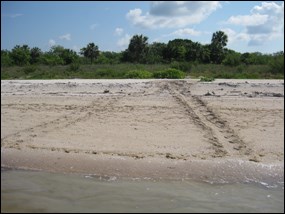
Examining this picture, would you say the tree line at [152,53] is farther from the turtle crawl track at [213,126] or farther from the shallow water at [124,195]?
the shallow water at [124,195]

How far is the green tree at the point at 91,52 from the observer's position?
5509 cm

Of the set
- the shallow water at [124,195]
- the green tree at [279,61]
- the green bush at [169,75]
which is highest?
the green tree at [279,61]

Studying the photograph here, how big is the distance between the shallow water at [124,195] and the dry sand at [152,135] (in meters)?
0.32

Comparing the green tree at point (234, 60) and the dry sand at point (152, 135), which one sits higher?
the green tree at point (234, 60)

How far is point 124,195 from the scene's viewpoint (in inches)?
219

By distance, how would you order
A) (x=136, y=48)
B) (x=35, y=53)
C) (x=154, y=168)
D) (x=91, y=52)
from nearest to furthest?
(x=154, y=168) → (x=35, y=53) → (x=136, y=48) → (x=91, y=52)

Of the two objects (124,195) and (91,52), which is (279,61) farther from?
(91,52)

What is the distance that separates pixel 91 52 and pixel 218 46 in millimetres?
19551

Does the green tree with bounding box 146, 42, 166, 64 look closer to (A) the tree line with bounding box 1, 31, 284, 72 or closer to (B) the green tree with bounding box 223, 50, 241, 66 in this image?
(A) the tree line with bounding box 1, 31, 284, 72

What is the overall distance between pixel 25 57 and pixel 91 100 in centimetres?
2995

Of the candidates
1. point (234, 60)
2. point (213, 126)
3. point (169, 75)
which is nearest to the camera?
point (213, 126)

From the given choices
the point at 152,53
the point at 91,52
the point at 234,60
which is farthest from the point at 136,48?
the point at 234,60

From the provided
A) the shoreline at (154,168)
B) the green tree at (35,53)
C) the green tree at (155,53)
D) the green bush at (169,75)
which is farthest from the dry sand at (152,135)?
the green tree at (155,53)

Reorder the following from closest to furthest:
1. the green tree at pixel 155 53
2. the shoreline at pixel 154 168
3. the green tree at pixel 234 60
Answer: the shoreline at pixel 154 168
the green tree at pixel 234 60
the green tree at pixel 155 53
